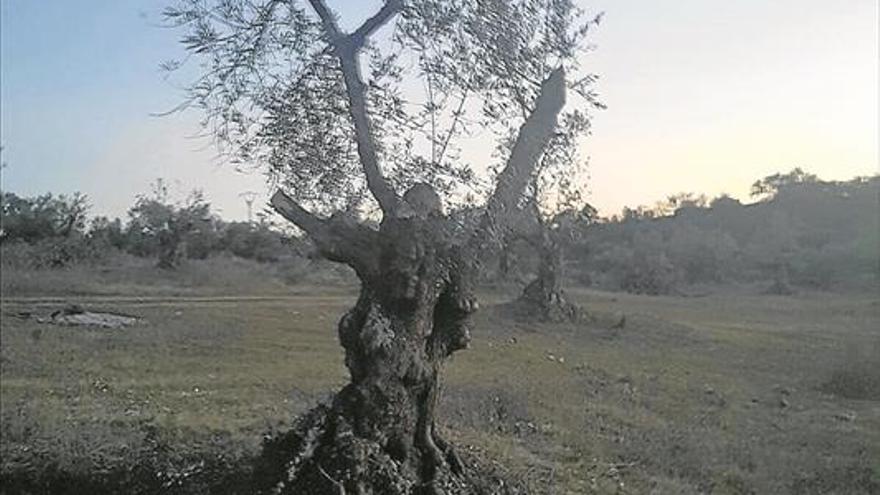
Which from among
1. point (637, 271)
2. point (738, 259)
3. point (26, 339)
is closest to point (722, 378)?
point (26, 339)

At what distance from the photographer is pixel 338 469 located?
6.67 metres

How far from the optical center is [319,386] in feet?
44.4

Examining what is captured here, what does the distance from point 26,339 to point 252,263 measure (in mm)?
25097

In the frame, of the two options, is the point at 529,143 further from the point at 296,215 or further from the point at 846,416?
the point at 846,416

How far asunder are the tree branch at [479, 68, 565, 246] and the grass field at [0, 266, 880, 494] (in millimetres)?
2484

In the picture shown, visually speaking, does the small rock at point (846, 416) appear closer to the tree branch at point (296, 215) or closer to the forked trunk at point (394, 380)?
the forked trunk at point (394, 380)

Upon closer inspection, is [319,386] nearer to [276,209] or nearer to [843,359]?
[276,209]

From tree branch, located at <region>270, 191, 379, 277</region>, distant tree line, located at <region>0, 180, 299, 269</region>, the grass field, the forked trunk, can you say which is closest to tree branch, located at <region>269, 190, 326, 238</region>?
tree branch, located at <region>270, 191, 379, 277</region>

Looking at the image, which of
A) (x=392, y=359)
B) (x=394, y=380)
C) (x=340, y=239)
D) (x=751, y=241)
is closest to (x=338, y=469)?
(x=394, y=380)

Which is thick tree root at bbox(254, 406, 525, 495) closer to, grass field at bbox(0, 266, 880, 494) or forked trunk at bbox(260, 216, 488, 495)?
forked trunk at bbox(260, 216, 488, 495)

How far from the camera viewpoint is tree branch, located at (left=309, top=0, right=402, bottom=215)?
747cm

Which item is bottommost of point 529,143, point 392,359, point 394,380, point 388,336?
point 394,380

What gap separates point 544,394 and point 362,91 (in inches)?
275

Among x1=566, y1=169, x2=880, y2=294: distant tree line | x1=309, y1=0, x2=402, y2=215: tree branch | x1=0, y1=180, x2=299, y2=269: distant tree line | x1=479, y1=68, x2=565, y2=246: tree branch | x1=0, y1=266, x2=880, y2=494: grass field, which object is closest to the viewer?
x1=309, y1=0, x2=402, y2=215: tree branch
